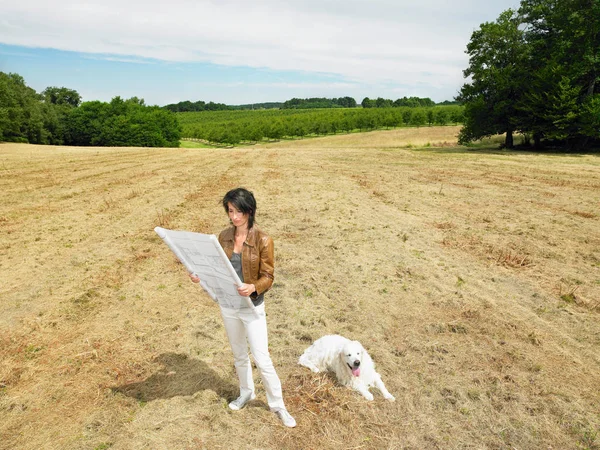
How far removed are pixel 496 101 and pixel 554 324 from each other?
34.6 m

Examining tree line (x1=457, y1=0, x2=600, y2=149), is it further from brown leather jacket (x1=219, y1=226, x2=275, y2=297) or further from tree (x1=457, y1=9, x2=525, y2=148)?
brown leather jacket (x1=219, y1=226, x2=275, y2=297)

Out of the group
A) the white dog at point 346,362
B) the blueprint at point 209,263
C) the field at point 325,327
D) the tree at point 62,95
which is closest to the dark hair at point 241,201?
the blueprint at point 209,263

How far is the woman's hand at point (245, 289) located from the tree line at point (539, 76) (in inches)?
1380

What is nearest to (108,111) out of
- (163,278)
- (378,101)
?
(163,278)

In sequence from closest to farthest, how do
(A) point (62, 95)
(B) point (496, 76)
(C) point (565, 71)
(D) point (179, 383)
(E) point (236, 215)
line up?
(E) point (236, 215) → (D) point (179, 383) → (C) point (565, 71) → (B) point (496, 76) → (A) point (62, 95)

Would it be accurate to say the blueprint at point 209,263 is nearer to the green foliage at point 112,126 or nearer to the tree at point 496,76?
the tree at point 496,76

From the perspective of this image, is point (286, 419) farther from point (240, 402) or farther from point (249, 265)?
point (249, 265)

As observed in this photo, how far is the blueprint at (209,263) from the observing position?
132 inches

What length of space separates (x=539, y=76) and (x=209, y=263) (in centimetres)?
3673

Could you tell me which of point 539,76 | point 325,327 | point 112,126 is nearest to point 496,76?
point 539,76

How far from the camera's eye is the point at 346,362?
187 inches

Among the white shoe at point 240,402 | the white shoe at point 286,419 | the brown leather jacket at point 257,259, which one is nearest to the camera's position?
the brown leather jacket at point 257,259

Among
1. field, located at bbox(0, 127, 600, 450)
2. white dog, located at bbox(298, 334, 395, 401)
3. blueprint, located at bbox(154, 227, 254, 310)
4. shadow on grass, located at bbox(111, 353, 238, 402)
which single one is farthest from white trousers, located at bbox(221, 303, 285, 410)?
white dog, located at bbox(298, 334, 395, 401)

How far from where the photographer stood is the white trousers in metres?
3.87
